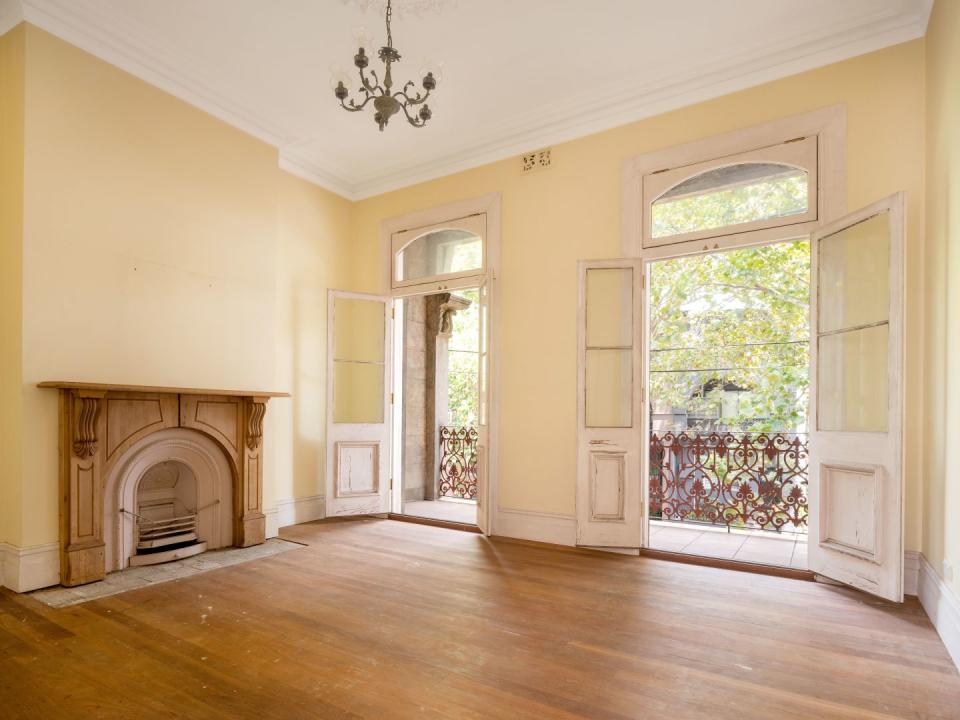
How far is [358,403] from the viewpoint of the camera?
6.04 meters

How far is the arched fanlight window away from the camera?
159 inches

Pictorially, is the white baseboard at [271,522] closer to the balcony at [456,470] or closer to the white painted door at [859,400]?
the balcony at [456,470]

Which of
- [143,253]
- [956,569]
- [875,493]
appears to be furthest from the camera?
[143,253]

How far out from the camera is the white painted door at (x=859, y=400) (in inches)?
131

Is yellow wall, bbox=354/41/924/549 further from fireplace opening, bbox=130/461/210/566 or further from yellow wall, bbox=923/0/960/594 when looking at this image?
fireplace opening, bbox=130/461/210/566

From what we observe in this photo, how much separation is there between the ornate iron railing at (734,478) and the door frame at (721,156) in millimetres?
1658

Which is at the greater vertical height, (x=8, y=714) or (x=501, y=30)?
(x=501, y=30)

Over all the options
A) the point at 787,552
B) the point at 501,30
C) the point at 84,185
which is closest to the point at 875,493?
the point at 787,552

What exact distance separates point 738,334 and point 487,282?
479 cm

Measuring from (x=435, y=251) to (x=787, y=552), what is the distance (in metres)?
4.37

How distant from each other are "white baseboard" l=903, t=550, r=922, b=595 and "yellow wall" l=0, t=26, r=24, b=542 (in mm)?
5584

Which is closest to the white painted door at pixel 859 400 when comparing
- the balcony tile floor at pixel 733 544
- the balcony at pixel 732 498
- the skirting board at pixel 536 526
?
the balcony tile floor at pixel 733 544

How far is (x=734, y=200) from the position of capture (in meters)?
4.32

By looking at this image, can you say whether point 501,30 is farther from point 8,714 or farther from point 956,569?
point 8,714
